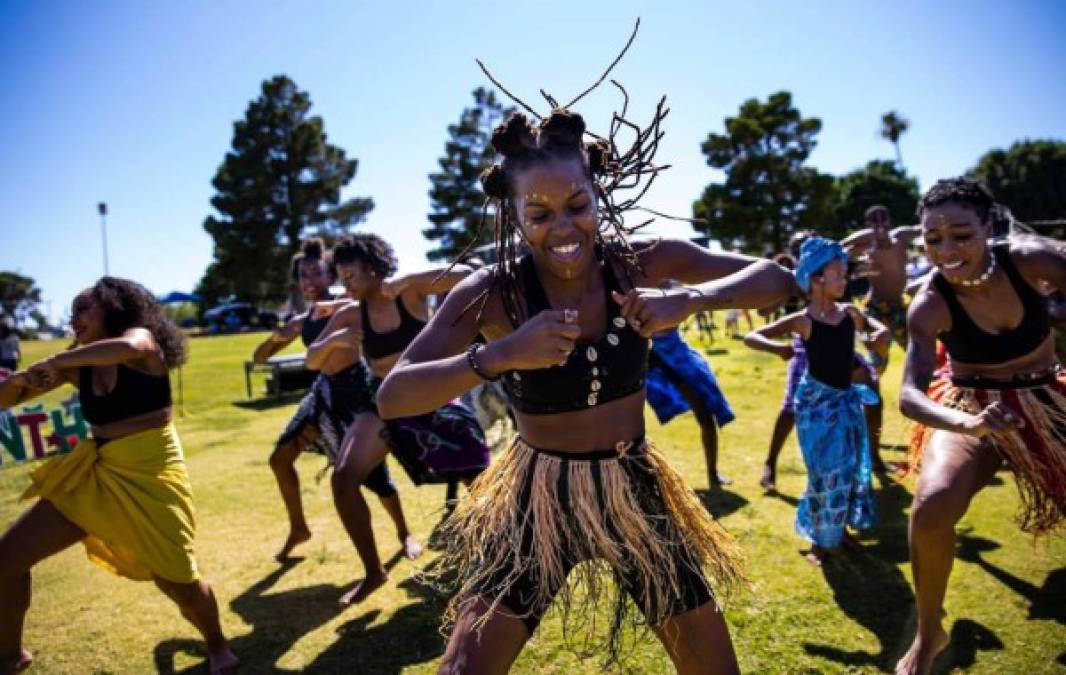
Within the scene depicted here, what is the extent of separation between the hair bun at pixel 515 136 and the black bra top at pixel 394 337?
248 cm

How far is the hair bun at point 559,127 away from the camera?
2.09m

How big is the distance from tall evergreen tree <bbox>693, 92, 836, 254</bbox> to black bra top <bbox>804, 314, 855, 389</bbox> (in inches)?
1501

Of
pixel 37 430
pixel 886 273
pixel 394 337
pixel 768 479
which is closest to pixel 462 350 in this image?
pixel 394 337

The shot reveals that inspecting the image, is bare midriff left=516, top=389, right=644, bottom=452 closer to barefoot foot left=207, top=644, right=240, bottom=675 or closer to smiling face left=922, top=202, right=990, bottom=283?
smiling face left=922, top=202, right=990, bottom=283

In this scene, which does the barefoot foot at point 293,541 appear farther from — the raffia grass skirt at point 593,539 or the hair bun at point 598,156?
the hair bun at point 598,156

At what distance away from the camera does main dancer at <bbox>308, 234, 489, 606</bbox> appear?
13.8 feet

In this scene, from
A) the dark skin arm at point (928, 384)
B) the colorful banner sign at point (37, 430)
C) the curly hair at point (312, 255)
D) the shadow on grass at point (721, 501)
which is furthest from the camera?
the colorful banner sign at point (37, 430)

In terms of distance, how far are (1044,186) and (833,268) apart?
43757 millimetres

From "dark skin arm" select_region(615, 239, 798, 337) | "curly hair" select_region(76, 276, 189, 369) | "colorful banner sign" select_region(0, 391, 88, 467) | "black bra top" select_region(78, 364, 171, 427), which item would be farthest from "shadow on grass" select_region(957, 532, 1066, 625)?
"colorful banner sign" select_region(0, 391, 88, 467)

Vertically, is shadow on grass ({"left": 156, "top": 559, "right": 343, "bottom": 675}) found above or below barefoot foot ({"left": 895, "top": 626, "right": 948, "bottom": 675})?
below

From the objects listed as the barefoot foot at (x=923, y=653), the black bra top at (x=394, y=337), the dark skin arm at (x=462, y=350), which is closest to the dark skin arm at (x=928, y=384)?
the barefoot foot at (x=923, y=653)

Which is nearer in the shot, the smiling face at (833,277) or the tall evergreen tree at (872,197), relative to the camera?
the smiling face at (833,277)

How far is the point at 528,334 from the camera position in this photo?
1.71 metres

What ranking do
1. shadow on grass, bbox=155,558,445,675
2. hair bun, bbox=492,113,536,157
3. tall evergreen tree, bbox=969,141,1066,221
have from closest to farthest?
1. hair bun, bbox=492,113,536,157
2. shadow on grass, bbox=155,558,445,675
3. tall evergreen tree, bbox=969,141,1066,221
